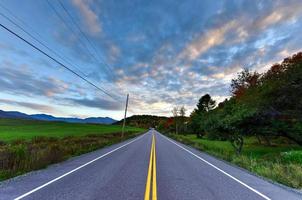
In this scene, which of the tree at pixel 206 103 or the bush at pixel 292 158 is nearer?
the bush at pixel 292 158

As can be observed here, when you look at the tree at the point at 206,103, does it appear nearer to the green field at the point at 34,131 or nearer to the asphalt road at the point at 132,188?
the green field at the point at 34,131

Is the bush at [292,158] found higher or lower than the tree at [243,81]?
lower

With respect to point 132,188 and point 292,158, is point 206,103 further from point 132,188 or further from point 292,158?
point 132,188

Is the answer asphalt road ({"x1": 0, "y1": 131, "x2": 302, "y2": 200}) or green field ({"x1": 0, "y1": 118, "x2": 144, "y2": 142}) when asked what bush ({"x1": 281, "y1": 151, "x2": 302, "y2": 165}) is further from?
green field ({"x1": 0, "y1": 118, "x2": 144, "y2": 142})

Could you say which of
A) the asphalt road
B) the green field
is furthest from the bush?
the green field

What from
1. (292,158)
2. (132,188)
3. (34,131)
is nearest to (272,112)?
(292,158)

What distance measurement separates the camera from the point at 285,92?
1934 centimetres

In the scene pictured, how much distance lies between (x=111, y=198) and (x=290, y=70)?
18575 millimetres

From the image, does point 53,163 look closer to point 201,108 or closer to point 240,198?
point 240,198

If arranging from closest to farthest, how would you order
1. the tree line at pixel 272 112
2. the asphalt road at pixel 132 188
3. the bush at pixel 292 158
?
the asphalt road at pixel 132 188, the bush at pixel 292 158, the tree line at pixel 272 112

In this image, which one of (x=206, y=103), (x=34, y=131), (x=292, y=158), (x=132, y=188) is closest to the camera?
(x=132, y=188)

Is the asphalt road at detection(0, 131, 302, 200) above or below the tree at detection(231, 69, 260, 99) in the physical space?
below

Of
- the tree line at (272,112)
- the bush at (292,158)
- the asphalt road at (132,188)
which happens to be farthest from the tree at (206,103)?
the asphalt road at (132,188)

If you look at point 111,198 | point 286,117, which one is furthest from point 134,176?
point 286,117
